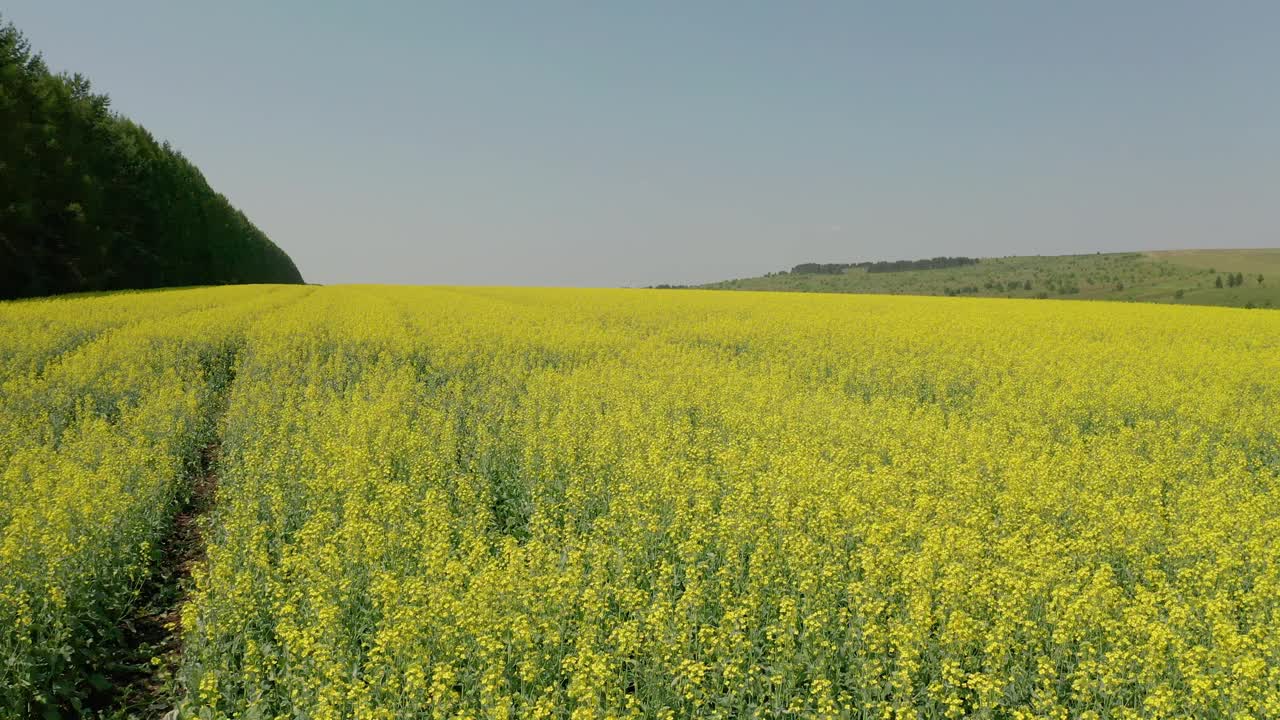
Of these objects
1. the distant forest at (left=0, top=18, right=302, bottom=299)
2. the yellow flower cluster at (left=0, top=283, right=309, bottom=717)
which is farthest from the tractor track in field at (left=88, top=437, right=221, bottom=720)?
the distant forest at (left=0, top=18, right=302, bottom=299)

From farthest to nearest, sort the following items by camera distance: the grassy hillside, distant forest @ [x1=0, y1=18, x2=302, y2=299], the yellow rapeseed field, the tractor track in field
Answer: the grassy hillside
distant forest @ [x1=0, y1=18, x2=302, y2=299]
the tractor track in field
the yellow rapeseed field

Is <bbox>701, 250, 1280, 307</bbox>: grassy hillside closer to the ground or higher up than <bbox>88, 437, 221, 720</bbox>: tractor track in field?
higher up

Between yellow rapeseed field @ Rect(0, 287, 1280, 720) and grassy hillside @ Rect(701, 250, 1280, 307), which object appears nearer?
yellow rapeseed field @ Rect(0, 287, 1280, 720)

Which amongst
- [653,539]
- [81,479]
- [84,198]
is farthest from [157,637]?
[84,198]

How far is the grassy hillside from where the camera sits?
57469 mm

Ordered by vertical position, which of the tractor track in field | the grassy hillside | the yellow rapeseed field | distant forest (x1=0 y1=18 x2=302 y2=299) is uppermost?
distant forest (x1=0 y1=18 x2=302 y2=299)

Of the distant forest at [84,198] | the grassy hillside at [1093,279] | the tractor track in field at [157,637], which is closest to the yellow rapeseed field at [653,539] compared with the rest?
the tractor track in field at [157,637]

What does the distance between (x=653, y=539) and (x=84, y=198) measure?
152 feet

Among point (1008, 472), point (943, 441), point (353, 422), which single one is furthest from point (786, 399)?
point (353, 422)

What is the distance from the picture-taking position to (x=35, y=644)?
5.70 metres

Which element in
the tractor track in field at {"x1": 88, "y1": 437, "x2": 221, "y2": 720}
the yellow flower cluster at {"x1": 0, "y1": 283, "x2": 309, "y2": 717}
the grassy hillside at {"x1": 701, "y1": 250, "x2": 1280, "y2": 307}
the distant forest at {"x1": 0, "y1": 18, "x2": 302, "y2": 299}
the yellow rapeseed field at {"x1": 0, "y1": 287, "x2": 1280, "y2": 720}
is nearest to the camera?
the yellow rapeseed field at {"x1": 0, "y1": 287, "x2": 1280, "y2": 720}

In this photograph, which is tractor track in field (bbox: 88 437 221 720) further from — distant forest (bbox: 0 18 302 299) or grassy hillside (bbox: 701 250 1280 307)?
grassy hillside (bbox: 701 250 1280 307)

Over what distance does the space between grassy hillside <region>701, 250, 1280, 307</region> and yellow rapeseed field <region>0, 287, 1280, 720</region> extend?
169ft

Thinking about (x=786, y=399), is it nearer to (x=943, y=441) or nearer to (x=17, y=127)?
(x=943, y=441)
